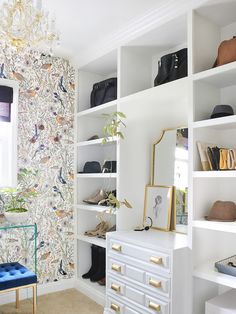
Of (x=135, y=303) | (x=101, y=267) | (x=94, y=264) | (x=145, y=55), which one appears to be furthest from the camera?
(x=94, y=264)

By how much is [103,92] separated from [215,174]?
1.66m

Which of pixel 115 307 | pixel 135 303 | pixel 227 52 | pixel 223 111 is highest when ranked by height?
pixel 227 52

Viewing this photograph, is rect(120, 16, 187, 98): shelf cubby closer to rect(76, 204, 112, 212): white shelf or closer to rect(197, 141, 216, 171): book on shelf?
rect(197, 141, 216, 171): book on shelf

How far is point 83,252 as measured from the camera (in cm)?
357

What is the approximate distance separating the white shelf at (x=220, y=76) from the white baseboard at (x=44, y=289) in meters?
2.55

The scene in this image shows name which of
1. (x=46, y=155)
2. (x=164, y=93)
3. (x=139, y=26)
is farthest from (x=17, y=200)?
(x=139, y=26)

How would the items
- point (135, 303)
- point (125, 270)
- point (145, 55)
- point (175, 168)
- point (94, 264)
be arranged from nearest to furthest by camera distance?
point (135, 303) < point (125, 270) < point (175, 168) < point (145, 55) < point (94, 264)

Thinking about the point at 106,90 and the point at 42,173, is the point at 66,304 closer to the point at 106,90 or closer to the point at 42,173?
the point at 42,173

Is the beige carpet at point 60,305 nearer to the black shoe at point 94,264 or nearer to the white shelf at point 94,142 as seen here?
the black shoe at point 94,264

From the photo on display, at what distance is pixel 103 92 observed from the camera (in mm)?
3320

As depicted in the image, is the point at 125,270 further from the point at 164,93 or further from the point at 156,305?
the point at 164,93

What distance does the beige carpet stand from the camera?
293 centimetres

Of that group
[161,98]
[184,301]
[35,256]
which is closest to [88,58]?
[161,98]

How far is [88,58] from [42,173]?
4.29ft
